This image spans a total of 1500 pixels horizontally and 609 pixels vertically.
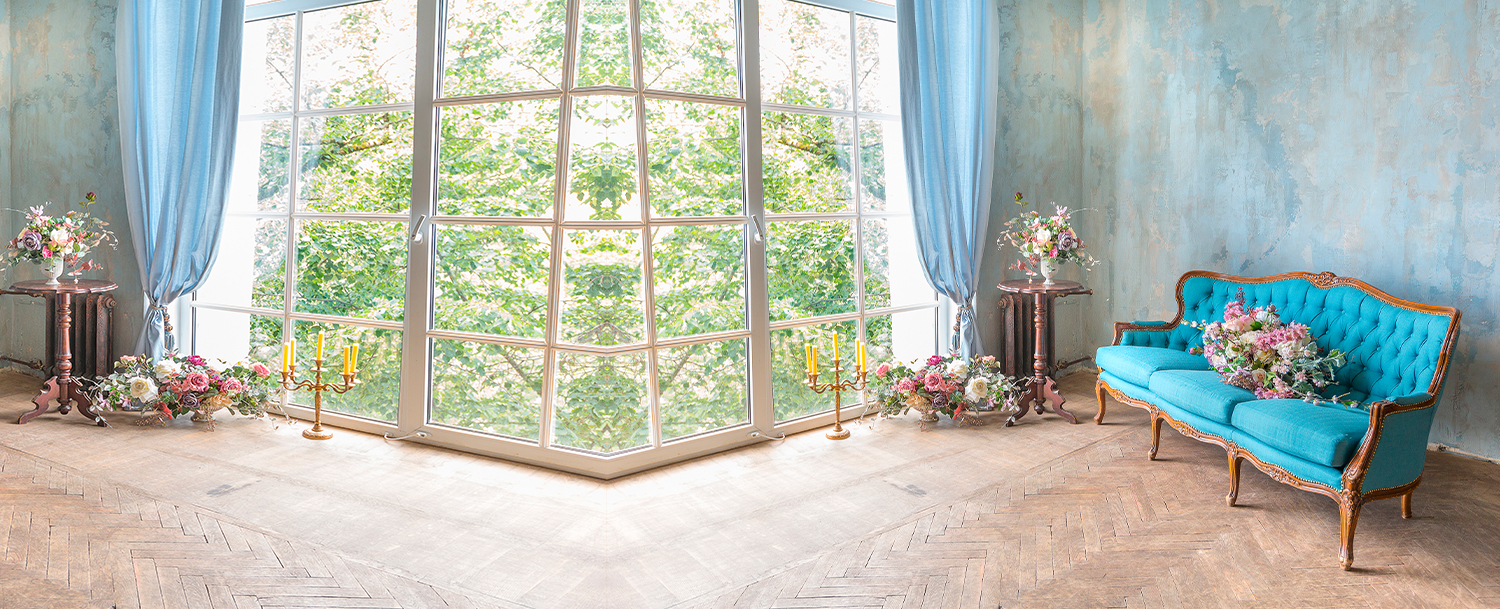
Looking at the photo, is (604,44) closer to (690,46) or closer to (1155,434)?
(690,46)

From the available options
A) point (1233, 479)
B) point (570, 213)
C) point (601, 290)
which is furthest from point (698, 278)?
point (1233, 479)

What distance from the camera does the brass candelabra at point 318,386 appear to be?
439 cm

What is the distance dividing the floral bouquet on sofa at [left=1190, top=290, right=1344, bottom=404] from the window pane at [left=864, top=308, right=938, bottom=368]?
1.68 meters

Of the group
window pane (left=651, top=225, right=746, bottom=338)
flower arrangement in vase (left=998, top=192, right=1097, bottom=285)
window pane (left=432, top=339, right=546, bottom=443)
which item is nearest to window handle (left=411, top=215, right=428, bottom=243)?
window pane (left=432, top=339, right=546, bottom=443)

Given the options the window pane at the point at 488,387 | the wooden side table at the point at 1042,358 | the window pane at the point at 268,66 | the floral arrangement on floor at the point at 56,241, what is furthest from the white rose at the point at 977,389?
the floral arrangement on floor at the point at 56,241

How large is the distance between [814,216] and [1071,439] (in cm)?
188

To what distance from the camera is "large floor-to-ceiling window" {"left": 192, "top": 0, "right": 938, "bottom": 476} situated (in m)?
3.95

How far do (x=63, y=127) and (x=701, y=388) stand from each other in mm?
4678

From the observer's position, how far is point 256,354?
5035mm

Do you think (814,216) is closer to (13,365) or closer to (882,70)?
(882,70)

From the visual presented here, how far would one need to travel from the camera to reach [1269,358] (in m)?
3.68

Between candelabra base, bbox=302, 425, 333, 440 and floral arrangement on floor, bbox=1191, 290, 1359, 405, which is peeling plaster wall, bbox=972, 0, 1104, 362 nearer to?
floral arrangement on floor, bbox=1191, 290, 1359, 405

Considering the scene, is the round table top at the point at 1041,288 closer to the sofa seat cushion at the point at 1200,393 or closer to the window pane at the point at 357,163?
the sofa seat cushion at the point at 1200,393

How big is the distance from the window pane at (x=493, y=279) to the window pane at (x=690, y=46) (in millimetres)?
1006
